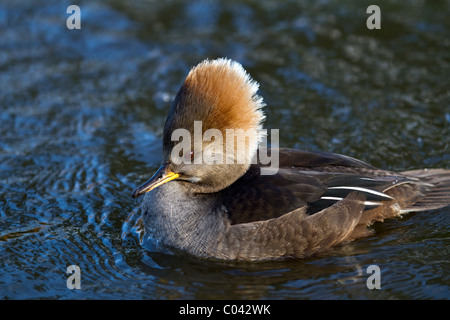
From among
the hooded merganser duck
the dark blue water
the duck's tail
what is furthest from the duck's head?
the duck's tail

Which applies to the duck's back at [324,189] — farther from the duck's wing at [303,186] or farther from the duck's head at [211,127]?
the duck's head at [211,127]

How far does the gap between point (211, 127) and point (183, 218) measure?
1.11m

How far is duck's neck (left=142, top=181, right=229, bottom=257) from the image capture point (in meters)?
6.95

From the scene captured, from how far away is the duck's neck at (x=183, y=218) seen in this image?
695 cm

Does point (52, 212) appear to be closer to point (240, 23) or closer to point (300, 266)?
point (300, 266)

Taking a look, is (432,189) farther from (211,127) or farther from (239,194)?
(211,127)

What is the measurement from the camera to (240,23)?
44.3 feet

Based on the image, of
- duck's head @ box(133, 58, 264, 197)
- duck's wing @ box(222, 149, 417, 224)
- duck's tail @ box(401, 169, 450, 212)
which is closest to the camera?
duck's head @ box(133, 58, 264, 197)

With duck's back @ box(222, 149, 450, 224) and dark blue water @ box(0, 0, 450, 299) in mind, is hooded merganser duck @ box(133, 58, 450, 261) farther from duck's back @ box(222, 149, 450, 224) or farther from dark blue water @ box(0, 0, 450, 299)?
dark blue water @ box(0, 0, 450, 299)

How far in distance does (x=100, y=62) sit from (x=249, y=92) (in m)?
6.41

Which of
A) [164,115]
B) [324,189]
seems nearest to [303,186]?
[324,189]

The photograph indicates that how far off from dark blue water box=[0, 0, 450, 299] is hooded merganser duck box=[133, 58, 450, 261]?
0.69ft

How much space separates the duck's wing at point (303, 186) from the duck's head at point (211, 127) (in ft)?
0.98
